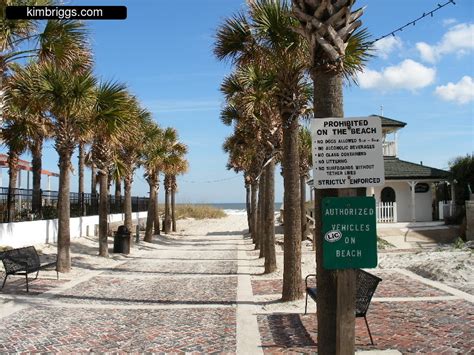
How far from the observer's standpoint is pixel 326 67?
4.93m

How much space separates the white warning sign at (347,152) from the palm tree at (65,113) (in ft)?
34.6

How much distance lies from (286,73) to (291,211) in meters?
2.85

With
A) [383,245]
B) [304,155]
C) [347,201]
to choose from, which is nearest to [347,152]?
[347,201]

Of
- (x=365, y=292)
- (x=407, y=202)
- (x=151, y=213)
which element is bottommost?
(x=365, y=292)

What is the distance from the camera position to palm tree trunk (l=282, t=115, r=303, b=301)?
410 inches

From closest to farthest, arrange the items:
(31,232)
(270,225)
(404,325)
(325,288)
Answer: (325,288)
(404,325)
(270,225)
(31,232)

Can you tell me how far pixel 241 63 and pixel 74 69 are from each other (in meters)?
4.97

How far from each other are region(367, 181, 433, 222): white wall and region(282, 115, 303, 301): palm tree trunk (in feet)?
62.2

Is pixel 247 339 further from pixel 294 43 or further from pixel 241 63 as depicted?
pixel 241 63

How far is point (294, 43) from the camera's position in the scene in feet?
32.8

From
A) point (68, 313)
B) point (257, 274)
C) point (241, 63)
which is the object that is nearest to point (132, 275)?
point (257, 274)

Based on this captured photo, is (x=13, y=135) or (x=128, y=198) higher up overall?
(x=13, y=135)

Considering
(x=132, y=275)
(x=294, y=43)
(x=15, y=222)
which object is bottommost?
(x=132, y=275)

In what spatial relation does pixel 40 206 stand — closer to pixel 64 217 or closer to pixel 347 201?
pixel 64 217
